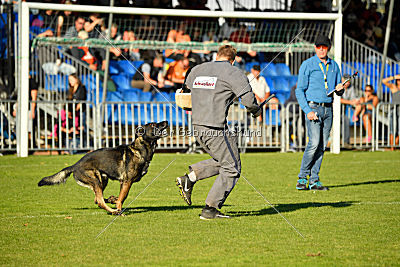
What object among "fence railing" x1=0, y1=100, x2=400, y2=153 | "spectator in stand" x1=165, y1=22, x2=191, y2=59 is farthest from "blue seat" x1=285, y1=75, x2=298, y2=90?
"spectator in stand" x1=165, y1=22, x2=191, y2=59

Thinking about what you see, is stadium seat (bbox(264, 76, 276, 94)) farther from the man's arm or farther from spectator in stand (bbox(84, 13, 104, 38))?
the man's arm

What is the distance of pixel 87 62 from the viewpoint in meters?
20.3

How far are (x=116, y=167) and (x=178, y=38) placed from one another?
526 inches

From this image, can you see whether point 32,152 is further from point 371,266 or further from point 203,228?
point 371,266

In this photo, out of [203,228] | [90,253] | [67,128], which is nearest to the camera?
[90,253]

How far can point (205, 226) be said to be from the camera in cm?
734

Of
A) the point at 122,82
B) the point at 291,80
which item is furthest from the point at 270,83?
the point at 122,82

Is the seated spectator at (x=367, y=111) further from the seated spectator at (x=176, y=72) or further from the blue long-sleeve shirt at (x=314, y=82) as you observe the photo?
the blue long-sleeve shirt at (x=314, y=82)

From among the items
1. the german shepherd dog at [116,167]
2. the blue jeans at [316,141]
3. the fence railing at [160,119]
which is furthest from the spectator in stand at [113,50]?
the german shepherd dog at [116,167]

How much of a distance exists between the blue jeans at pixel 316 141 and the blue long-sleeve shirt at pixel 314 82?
16 cm

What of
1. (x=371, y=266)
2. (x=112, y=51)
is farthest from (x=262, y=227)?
(x=112, y=51)

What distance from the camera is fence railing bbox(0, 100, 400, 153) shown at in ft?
58.0

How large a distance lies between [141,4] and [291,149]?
6731 mm

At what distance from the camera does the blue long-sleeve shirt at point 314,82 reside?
34.9 ft
